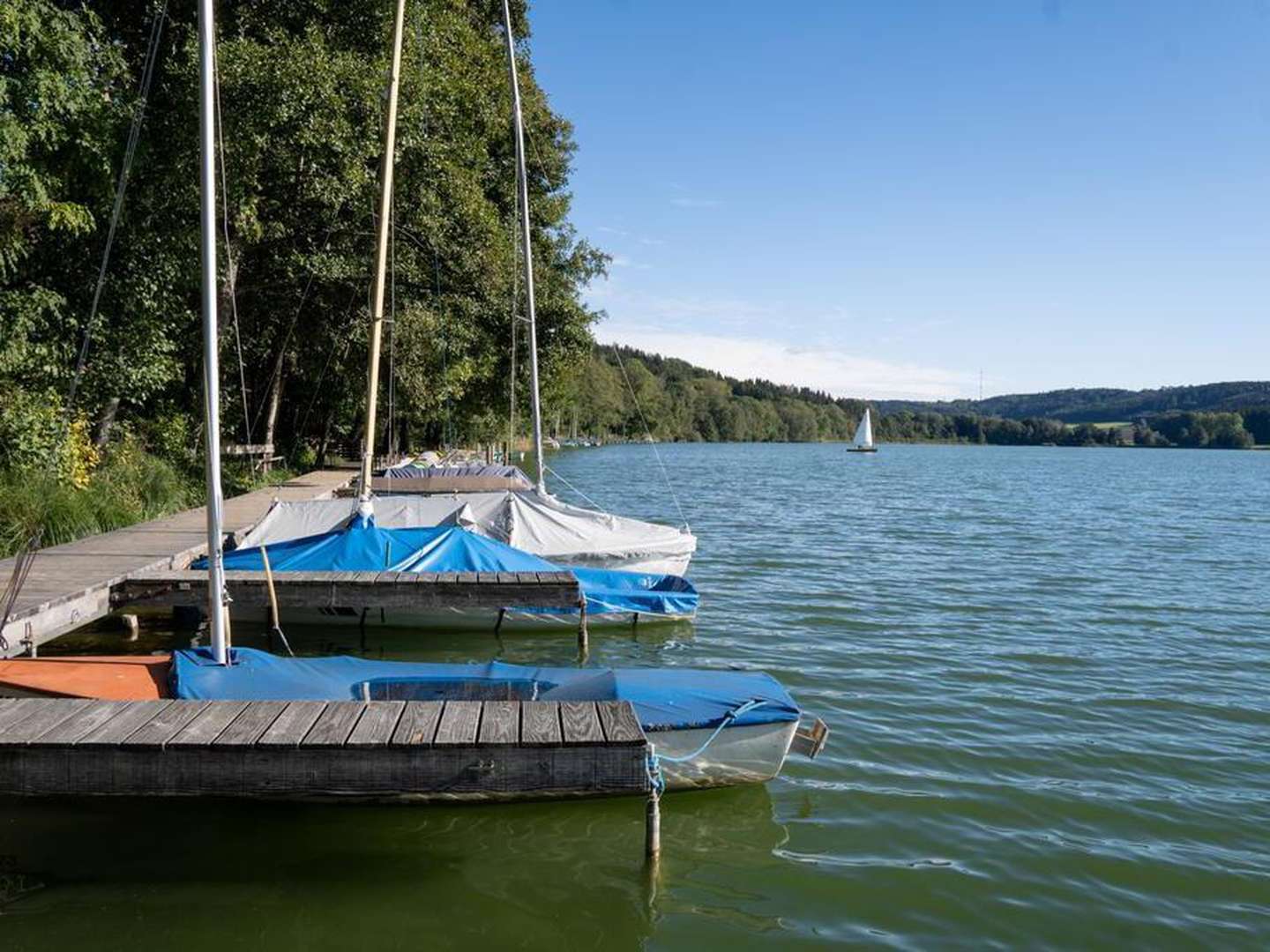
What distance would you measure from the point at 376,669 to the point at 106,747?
2368 millimetres

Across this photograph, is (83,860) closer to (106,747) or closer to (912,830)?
(106,747)

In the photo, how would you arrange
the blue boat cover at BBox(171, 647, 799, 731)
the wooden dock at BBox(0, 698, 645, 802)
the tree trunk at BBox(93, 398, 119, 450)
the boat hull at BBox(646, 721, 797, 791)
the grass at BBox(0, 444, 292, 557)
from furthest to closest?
1. the tree trunk at BBox(93, 398, 119, 450)
2. the grass at BBox(0, 444, 292, 557)
3. the blue boat cover at BBox(171, 647, 799, 731)
4. the boat hull at BBox(646, 721, 797, 791)
5. the wooden dock at BBox(0, 698, 645, 802)

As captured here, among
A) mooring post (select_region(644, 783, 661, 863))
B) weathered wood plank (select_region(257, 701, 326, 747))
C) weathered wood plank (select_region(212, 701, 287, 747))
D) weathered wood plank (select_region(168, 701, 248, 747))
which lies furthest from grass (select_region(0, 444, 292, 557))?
mooring post (select_region(644, 783, 661, 863))

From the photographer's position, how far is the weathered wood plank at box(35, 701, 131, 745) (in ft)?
19.3

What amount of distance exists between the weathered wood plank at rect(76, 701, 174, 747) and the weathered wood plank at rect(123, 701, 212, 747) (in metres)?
0.04

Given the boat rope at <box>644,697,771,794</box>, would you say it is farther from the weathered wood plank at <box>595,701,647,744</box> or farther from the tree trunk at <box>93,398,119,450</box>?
the tree trunk at <box>93,398,119,450</box>

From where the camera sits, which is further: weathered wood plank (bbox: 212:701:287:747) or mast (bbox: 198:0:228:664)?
mast (bbox: 198:0:228:664)

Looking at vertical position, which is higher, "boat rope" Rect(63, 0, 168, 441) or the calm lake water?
"boat rope" Rect(63, 0, 168, 441)

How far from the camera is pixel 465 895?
6.18 meters

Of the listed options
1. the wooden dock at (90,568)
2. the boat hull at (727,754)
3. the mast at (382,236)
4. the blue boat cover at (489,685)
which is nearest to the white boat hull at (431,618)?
the wooden dock at (90,568)

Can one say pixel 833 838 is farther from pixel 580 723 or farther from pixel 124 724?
pixel 124 724

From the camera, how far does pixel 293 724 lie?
6270 millimetres

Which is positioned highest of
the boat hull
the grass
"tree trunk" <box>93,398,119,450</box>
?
"tree trunk" <box>93,398,119,450</box>

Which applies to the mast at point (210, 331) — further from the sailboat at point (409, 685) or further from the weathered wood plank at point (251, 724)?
the weathered wood plank at point (251, 724)
